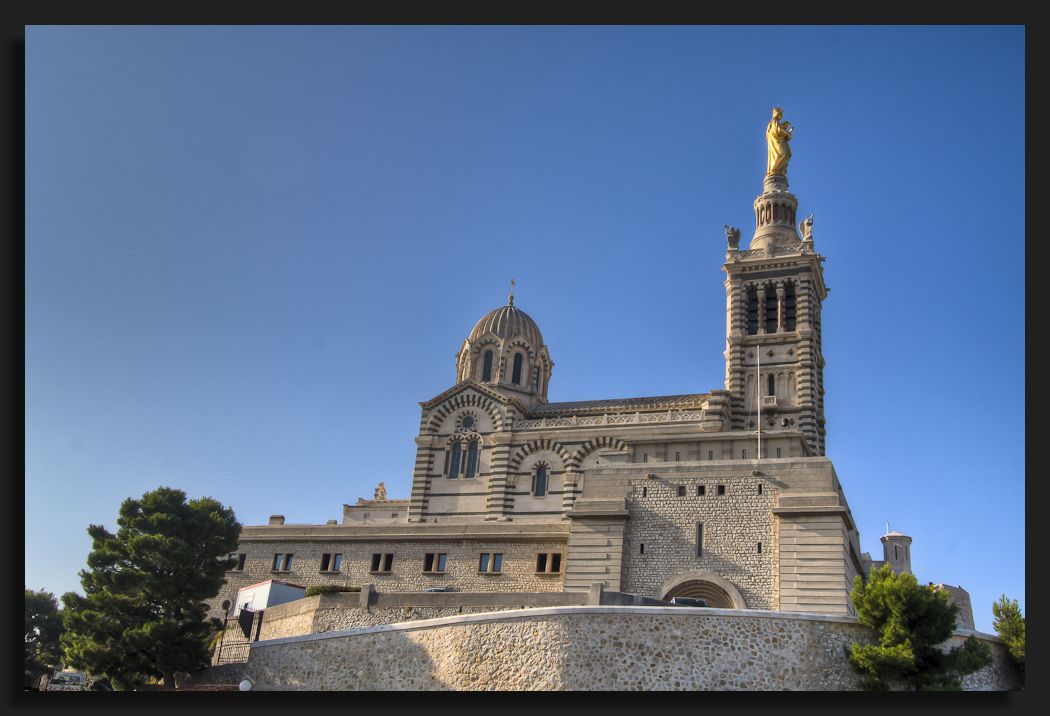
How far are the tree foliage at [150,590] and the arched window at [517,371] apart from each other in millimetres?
26543

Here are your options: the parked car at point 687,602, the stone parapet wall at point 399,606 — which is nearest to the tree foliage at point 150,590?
the stone parapet wall at point 399,606

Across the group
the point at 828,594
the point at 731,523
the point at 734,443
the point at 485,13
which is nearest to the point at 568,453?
the point at 734,443

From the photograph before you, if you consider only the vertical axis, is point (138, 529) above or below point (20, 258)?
below

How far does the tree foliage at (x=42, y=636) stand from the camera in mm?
48756

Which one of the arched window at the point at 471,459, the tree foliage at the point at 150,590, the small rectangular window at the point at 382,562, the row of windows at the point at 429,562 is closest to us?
the tree foliage at the point at 150,590

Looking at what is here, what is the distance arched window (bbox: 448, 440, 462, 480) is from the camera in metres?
57.3

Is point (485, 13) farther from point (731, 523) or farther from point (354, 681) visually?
point (731, 523)

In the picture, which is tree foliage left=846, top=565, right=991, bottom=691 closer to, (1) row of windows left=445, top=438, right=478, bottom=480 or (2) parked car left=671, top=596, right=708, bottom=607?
(2) parked car left=671, top=596, right=708, bottom=607

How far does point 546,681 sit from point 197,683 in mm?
14072

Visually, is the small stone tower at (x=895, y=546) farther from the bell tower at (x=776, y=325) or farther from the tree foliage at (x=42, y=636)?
the tree foliage at (x=42, y=636)

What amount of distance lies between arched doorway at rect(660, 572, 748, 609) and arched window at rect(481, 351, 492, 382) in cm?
2613

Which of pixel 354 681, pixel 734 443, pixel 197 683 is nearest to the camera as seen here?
pixel 354 681

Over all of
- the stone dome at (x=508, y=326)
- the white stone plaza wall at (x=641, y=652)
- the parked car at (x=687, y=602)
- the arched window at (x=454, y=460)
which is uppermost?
the stone dome at (x=508, y=326)

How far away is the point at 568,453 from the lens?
181ft
